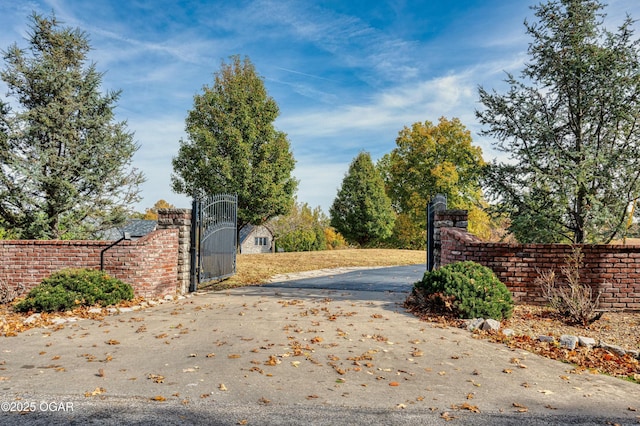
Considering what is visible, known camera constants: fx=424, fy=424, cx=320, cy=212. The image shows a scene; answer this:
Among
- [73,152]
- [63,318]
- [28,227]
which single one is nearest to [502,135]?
[63,318]

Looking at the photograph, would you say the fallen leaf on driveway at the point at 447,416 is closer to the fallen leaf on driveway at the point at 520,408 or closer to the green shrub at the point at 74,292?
the fallen leaf on driveway at the point at 520,408

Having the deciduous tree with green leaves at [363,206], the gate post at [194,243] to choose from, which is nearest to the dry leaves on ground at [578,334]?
the gate post at [194,243]

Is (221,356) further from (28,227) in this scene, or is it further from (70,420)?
(28,227)

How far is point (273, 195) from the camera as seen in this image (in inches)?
927

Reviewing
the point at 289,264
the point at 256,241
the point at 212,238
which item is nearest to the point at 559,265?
the point at 212,238

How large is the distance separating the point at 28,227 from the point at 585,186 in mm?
15348

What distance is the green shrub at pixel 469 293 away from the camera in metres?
Answer: 6.95

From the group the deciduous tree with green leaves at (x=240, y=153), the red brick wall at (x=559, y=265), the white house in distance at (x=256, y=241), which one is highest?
the deciduous tree with green leaves at (x=240, y=153)

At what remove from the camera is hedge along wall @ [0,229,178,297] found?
29.7 feet

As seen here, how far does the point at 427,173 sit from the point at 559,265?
2587 centimetres

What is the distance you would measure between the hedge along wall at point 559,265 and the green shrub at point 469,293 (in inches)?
37.8

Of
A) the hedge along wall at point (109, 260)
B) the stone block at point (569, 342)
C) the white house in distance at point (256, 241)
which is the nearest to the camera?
the stone block at point (569, 342)

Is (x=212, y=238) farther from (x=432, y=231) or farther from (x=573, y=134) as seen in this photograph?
(x=573, y=134)

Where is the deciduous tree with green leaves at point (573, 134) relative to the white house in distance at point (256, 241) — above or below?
above
